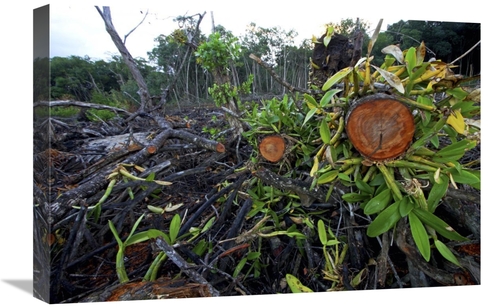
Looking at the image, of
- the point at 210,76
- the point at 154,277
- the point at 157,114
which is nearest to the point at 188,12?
the point at 210,76

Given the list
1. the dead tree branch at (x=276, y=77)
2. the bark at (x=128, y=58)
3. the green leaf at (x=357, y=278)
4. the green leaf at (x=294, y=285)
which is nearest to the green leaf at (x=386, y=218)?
the green leaf at (x=357, y=278)

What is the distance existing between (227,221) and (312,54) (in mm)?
985

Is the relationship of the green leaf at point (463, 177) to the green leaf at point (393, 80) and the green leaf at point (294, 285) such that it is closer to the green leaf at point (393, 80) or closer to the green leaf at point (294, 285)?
the green leaf at point (393, 80)

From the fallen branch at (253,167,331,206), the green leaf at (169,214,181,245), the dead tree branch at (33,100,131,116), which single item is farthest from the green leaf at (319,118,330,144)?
the dead tree branch at (33,100,131,116)

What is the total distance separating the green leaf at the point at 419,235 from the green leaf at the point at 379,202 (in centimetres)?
12

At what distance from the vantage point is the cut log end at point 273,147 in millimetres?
2365

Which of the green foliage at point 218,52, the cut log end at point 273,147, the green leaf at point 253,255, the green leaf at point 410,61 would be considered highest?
the green foliage at point 218,52

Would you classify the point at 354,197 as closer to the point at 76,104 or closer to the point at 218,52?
the point at 218,52

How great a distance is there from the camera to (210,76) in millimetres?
2340

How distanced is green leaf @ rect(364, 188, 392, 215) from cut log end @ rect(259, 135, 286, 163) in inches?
22.2

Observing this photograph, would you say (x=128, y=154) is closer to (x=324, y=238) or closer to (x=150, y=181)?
(x=150, y=181)

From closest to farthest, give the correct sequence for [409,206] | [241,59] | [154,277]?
[409,206]
[154,277]
[241,59]

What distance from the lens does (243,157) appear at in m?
2.41

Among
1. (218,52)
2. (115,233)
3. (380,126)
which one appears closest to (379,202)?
(380,126)
